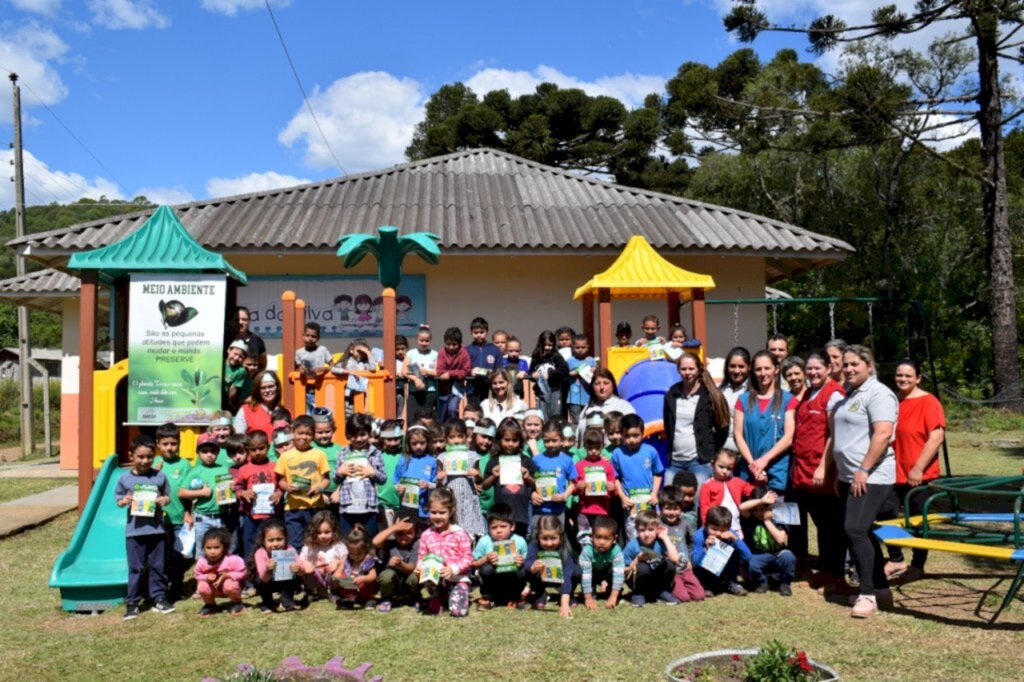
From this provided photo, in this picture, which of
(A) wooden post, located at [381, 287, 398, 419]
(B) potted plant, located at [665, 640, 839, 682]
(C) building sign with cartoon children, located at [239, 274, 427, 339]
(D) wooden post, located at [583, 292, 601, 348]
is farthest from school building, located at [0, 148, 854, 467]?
(B) potted plant, located at [665, 640, 839, 682]

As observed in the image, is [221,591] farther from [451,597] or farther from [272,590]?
[451,597]

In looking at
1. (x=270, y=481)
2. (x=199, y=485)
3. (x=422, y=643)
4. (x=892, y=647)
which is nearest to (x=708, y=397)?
(x=892, y=647)

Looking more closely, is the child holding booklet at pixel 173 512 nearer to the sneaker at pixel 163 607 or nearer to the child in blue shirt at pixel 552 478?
the sneaker at pixel 163 607

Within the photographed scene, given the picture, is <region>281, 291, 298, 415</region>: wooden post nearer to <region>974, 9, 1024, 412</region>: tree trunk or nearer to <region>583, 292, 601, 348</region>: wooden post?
<region>583, 292, 601, 348</region>: wooden post

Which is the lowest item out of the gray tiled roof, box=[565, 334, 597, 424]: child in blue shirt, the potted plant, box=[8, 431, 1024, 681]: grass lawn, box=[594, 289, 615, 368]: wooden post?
box=[8, 431, 1024, 681]: grass lawn

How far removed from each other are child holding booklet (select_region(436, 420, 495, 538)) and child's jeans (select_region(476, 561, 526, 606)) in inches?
15.6

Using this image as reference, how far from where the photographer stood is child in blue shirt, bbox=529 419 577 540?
6676mm

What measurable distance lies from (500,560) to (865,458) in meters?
2.54

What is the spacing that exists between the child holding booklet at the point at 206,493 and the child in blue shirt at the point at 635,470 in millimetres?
2935

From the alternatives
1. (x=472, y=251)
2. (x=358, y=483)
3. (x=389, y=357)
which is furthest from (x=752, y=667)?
(x=472, y=251)

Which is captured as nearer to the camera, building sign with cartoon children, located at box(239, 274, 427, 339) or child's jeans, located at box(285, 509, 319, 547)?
child's jeans, located at box(285, 509, 319, 547)

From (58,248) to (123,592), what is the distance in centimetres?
728

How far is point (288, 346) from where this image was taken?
870 cm

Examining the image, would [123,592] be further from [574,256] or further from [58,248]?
[574,256]
